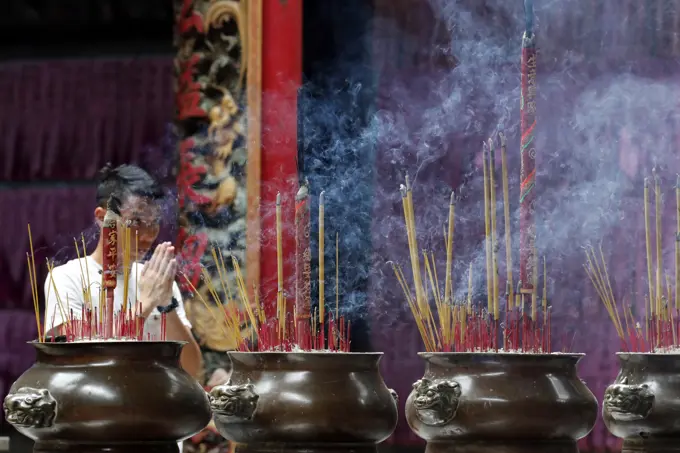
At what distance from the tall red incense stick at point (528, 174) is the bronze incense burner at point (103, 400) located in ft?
1.70

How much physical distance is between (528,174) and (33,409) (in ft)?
2.54

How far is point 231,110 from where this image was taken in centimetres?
357

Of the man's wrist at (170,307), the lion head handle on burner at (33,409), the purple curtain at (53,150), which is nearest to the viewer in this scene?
the lion head handle on burner at (33,409)

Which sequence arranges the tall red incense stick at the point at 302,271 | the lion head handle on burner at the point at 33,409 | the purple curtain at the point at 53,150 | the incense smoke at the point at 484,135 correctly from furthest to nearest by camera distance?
the purple curtain at the point at 53,150 → the incense smoke at the point at 484,135 → the tall red incense stick at the point at 302,271 → the lion head handle on burner at the point at 33,409

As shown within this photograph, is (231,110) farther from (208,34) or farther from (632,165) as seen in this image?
(632,165)

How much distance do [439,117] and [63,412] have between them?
2.04 meters

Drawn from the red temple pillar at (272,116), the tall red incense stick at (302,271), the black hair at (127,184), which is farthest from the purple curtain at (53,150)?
the tall red incense stick at (302,271)

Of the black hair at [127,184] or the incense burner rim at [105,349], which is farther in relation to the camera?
the black hair at [127,184]

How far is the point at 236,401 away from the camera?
6.09 ft

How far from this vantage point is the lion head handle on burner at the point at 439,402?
182 centimetres

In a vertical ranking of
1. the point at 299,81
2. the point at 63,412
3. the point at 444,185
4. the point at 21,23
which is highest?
the point at 21,23

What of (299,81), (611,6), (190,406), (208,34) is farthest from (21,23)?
(190,406)

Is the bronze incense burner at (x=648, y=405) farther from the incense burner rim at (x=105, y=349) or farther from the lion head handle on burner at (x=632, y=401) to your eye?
the incense burner rim at (x=105, y=349)

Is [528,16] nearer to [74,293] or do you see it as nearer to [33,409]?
[33,409]
